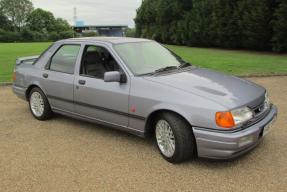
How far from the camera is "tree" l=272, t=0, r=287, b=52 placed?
65.9 feet

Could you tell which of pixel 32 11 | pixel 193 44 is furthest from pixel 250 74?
pixel 32 11

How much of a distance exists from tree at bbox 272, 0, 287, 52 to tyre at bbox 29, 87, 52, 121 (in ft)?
55.7

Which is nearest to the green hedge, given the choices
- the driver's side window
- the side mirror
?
the driver's side window

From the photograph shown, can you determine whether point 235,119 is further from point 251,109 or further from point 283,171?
point 283,171

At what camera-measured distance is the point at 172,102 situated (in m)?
4.57

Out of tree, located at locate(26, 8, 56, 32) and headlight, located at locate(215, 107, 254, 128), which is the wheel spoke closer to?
headlight, located at locate(215, 107, 254, 128)

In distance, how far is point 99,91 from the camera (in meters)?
5.43

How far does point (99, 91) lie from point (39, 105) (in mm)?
1861

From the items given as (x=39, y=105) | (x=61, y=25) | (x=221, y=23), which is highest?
(x=221, y=23)

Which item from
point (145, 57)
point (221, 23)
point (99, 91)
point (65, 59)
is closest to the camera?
point (99, 91)

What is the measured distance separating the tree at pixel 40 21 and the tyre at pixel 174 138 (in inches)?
3827

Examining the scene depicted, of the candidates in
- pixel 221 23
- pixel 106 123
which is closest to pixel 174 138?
pixel 106 123

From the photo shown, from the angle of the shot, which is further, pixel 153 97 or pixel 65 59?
pixel 65 59

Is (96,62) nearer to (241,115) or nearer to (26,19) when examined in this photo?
(241,115)
